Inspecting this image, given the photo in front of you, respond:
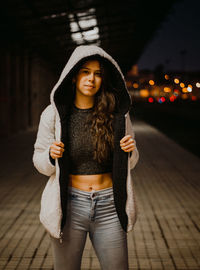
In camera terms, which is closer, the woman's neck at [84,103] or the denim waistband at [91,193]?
the denim waistband at [91,193]

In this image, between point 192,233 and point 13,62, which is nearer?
point 192,233

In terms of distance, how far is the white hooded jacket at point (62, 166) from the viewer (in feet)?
7.36

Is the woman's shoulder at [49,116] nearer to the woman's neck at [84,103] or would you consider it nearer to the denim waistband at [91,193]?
the woman's neck at [84,103]

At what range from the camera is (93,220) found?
7.59 ft

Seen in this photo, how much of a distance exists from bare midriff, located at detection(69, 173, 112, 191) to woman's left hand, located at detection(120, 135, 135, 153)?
232 millimetres

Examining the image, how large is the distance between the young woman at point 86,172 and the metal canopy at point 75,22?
1031cm

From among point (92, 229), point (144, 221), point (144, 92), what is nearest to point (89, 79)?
point (92, 229)

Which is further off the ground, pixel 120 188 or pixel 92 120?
pixel 92 120

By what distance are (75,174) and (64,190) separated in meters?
0.13

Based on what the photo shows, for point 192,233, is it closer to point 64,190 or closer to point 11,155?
point 64,190

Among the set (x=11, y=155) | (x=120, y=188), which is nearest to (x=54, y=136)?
(x=120, y=188)

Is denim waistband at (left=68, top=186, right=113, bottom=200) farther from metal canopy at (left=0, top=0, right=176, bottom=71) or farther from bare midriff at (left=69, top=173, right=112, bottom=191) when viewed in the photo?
metal canopy at (left=0, top=0, right=176, bottom=71)

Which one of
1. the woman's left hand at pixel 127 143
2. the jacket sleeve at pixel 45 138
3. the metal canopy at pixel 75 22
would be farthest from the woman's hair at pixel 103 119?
the metal canopy at pixel 75 22

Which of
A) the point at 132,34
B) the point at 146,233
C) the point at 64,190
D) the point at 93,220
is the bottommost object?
the point at 146,233
